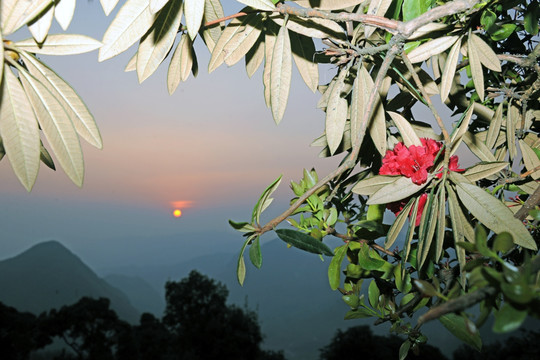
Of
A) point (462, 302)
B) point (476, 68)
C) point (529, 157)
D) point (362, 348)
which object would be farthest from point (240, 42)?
point (362, 348)

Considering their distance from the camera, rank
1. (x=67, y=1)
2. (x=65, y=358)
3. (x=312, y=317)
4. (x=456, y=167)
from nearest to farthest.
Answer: (x=67, y=1), (x=456, y=167), (x=65, y=358), (x=312, y=317)

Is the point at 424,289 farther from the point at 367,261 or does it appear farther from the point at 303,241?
the point at 367,261

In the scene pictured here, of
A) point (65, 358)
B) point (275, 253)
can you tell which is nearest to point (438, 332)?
point (65, 358)

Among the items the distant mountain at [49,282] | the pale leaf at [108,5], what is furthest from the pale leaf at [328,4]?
the distant mountain at [49,282]

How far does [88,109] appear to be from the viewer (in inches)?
20.4

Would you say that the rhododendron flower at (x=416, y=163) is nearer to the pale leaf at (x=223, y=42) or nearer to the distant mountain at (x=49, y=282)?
the pale leaf at (x=223, y=42)

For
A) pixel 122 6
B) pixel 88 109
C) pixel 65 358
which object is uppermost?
pixel 65 358

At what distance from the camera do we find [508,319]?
0.92ft

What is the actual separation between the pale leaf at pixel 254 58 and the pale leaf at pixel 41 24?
1.43 feet

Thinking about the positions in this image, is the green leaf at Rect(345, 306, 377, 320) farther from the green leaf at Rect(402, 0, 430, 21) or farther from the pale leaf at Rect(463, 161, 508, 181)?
the green leaf at Rect(402, 0, 430, 21)

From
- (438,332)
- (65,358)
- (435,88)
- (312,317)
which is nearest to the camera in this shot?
(435,88)

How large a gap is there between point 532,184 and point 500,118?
163mm

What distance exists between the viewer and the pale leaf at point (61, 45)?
19.3 inches

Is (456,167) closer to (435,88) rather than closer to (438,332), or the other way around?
(435,88)
